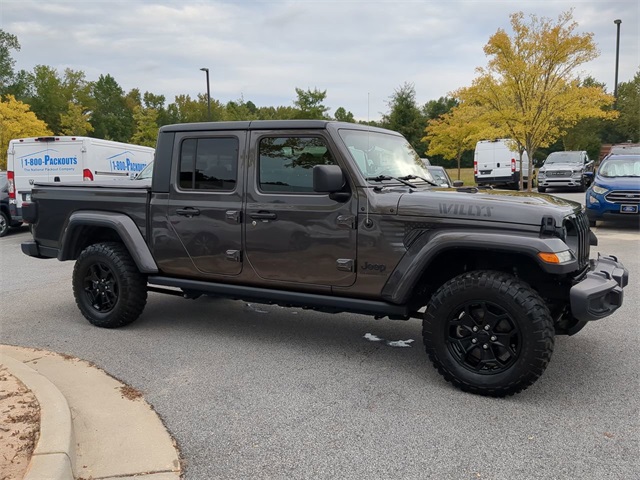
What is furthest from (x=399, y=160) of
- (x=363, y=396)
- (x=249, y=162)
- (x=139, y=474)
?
(x=139, y=474)

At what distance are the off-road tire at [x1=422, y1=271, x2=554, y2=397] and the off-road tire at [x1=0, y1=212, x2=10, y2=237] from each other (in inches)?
500

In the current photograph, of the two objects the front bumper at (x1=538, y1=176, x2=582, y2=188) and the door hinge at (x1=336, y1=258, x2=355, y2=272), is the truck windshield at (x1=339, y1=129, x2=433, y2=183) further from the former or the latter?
the front bumper at (x1=538, y1=176, x2=582, y2=188)

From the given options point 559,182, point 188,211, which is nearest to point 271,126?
point 188,211

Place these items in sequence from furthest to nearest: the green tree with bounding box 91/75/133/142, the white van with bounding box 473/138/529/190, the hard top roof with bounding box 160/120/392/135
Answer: the green tree with bounding box 91/75/133/142 → the white van with bounding box 473/138/529/190 → the hard top roof with bounding box 160/120/392/135

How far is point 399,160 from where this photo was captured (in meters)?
4.61

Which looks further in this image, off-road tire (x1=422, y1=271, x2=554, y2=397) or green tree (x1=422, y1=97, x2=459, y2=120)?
green tree (x1=422, y1=97, x2=459, y2=120)

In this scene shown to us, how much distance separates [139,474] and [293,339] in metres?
2.30

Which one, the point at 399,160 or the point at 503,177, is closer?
the point at 399,160

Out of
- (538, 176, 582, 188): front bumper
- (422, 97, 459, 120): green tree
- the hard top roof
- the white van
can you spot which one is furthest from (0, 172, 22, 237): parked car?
(422, 97, 459, 120): green tree

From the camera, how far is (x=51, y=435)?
2.83 metres

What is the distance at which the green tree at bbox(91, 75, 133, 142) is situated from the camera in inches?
2296

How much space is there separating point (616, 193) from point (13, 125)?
3182cm

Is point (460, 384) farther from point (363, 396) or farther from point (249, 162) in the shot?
point (249, 162)

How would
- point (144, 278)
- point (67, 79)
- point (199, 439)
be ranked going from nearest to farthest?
point (199, 439)
point (144, 278)
point (67, 79)
